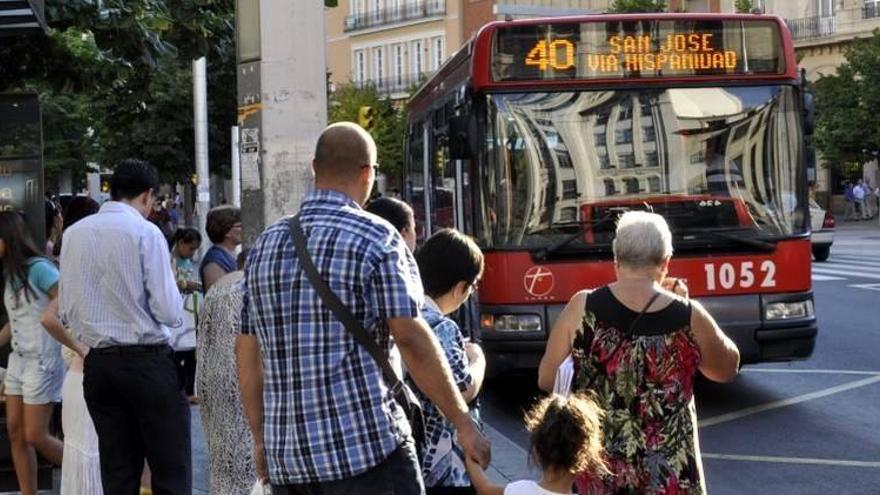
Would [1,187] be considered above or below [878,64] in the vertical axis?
below

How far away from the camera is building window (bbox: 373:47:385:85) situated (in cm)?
8094

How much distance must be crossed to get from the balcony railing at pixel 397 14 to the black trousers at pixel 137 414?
71596mm

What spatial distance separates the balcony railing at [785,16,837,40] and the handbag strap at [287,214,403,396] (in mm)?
57848

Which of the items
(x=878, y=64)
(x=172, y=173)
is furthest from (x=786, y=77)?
(x=878, y=64)

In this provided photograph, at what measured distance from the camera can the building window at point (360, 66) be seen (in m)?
82.8

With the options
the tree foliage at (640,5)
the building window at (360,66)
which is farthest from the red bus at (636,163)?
the building window at (360,66)

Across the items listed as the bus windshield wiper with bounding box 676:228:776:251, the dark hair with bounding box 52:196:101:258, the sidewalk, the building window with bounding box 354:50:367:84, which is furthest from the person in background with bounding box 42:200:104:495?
the building window with bounding box 354:50:367:84

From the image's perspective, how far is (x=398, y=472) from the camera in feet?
13.2

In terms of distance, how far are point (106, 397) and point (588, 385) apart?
98.8 inches

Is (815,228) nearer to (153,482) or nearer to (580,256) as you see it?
(580,256)

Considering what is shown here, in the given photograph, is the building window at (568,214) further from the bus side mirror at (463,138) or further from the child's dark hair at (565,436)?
the child's dark hair at (565,436)

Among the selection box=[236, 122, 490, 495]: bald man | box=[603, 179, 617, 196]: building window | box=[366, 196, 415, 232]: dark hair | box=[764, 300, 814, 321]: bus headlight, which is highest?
box=[603, 179, 617, 196]: building window

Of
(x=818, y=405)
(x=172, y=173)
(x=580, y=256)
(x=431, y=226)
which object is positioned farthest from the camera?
(x=172, y=173)

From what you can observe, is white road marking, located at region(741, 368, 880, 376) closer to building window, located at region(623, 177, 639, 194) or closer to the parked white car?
building window, located at region(623, 177, 639, 194)
